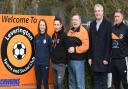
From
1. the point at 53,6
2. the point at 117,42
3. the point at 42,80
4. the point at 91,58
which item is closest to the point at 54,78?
the point at 42,80

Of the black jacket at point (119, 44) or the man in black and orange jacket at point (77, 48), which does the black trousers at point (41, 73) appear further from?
the black jacket at point (119, 44)

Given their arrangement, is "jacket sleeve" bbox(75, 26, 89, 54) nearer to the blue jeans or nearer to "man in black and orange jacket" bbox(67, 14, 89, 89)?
"man in black and orange jacket" bbox(67, 14, 89, 89)

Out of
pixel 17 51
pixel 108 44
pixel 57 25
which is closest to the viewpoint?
pixel 108 44

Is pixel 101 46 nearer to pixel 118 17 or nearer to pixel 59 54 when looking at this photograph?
pixel 118 17

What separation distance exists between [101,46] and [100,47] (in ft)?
0.10

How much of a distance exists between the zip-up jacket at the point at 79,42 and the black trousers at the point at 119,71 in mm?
723

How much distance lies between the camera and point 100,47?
10016 mm

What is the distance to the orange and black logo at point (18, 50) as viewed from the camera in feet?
33.2

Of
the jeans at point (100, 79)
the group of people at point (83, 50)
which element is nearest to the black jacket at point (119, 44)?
the group of people at point (83, 50)

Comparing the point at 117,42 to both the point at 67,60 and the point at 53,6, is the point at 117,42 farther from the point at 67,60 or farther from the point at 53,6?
the point at 53,6

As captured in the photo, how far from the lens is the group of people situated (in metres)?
9.99

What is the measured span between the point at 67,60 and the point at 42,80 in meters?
0.73

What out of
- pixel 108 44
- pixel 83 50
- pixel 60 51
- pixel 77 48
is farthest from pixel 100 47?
pixel 60 51

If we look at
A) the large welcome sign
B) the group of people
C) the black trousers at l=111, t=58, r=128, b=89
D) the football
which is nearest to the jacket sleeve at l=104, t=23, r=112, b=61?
the group of people
